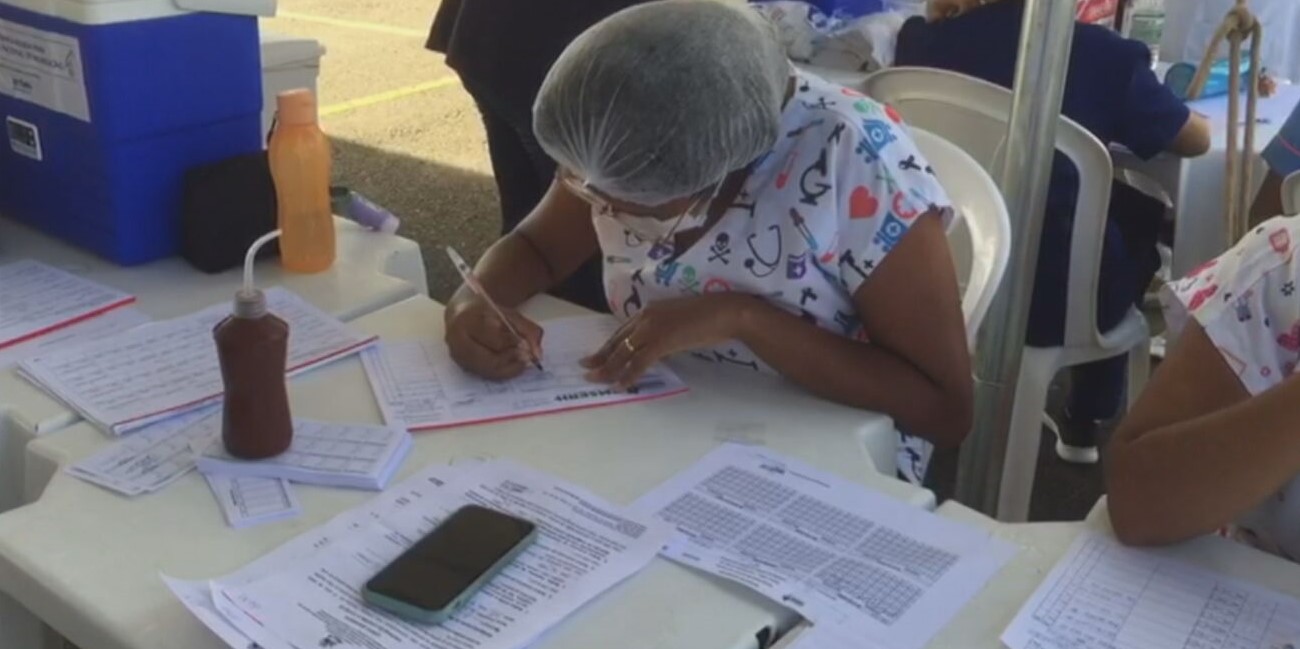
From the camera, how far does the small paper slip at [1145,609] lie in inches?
39.0

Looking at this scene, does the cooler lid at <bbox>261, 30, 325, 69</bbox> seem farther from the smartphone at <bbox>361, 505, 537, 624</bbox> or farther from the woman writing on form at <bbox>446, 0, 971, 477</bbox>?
the smartphone at <bbox>361, 505, 537, 624</bbox>

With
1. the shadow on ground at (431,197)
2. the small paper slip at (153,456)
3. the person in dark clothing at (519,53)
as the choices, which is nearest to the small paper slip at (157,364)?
the small paper slip at (153,456)

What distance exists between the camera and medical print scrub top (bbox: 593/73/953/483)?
1393mm

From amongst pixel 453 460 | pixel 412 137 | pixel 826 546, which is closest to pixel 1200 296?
pixel 826 546

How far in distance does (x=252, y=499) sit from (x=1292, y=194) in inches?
67.7

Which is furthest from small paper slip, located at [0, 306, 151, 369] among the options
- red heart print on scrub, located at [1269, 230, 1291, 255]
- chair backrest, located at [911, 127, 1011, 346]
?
red heart print on scrub, located at [1269, 230, 1291, 255]

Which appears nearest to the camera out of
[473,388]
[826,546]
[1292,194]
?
[826,546]

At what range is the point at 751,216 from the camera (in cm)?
143

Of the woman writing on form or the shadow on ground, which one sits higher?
the woman writing on form

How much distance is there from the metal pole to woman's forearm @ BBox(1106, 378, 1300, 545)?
27.0 inches

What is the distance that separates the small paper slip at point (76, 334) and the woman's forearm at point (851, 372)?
0.69 meters

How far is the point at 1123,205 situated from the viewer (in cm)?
257

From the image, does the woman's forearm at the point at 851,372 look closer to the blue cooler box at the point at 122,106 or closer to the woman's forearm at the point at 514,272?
the woman's forearm at the point at 514,272

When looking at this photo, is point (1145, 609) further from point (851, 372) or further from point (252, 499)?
point (252, 499)
